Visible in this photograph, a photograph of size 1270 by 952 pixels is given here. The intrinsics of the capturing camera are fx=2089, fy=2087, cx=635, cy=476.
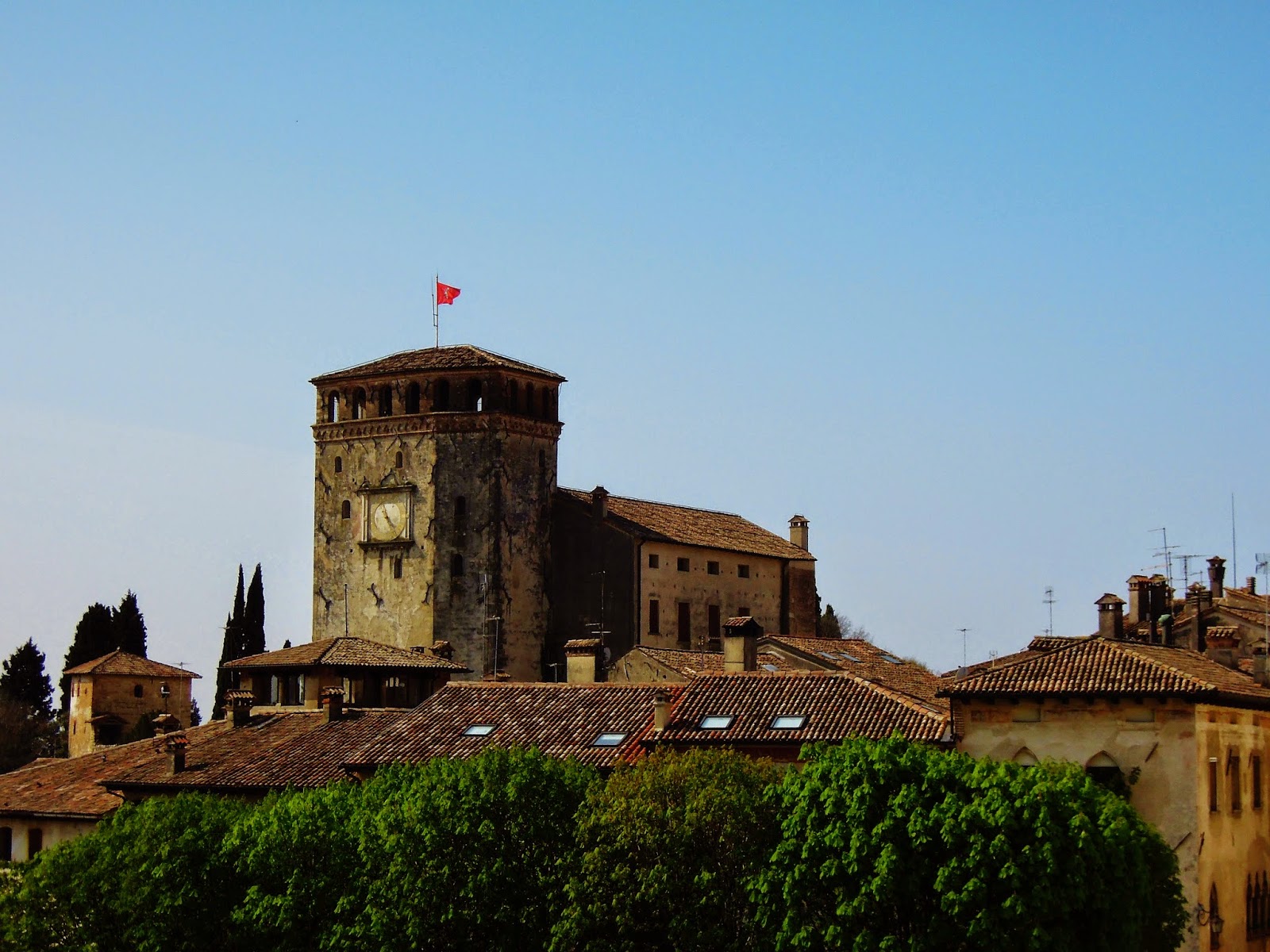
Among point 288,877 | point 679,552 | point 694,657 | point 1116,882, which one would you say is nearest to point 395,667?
point 694,657

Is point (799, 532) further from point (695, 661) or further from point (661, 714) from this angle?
point (661, 714)

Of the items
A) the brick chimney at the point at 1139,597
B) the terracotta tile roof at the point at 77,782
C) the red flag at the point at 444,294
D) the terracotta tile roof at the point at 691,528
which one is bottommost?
the terracotta tile roof at the point at 77,782

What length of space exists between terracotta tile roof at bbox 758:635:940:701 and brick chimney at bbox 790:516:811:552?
1478cm

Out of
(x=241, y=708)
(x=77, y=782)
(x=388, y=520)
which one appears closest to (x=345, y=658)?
(x=241, y=708)

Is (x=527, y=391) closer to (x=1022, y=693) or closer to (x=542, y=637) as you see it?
(x=542, y=637)

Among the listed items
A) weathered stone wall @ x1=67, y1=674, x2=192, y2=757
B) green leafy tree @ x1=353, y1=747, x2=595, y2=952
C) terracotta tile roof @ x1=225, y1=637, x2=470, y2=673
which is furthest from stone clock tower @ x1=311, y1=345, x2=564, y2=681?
green leafy tree @ x1=353, y1=747, x2=595, y2=952

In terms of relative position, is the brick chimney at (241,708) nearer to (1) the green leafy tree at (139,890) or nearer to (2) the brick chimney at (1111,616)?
(1) the green leafy tree at (139,890)

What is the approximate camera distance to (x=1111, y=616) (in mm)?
48781

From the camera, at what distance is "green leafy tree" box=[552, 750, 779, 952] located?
1391 inches

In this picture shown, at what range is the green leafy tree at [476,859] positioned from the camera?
3725 cm

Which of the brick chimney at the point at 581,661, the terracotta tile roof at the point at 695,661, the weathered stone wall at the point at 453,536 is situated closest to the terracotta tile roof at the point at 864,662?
the terracotta tile roof at the point at 695,661

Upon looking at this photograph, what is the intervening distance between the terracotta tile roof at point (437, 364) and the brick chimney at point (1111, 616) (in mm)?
29942

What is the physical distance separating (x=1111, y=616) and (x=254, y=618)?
50.0 meters

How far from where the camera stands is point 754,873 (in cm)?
3531
